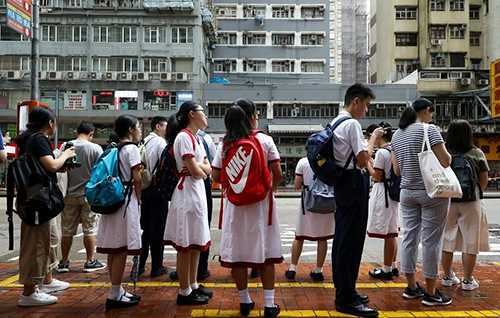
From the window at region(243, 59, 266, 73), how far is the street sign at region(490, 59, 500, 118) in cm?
1826

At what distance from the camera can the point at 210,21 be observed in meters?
34.0

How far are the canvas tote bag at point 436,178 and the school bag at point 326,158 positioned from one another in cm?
75

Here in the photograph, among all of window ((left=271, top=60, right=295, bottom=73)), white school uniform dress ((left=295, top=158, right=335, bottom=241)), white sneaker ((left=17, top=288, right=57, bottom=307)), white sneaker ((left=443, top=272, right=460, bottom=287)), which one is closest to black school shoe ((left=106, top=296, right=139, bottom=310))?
white sneaker ((left=17, top=288, right=57, bottom=307))

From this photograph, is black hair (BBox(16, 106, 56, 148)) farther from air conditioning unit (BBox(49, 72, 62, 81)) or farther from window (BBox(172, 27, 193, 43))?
air conditioning unit (BBox(49, 72, 62, 81))

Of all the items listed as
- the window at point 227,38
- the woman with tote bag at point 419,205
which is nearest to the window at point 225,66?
the window at point 227,38

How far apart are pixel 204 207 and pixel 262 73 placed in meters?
35.7

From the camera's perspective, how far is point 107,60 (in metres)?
32.5

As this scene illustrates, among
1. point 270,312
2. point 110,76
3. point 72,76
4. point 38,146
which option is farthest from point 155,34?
point 270,312

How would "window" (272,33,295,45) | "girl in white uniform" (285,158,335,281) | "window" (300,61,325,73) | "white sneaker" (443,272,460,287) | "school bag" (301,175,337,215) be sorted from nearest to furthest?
"white sneaker" (443,272,460,287), "school bag" (301,175,337,215), "girl in white uniform" (285,158,335,281), "window" (300,61,325,73), "window" (272,33,295,45)

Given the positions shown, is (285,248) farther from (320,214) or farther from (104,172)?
(104,172)

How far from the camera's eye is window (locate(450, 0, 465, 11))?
35250mm

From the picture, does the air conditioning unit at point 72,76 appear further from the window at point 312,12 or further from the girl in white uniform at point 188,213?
the girl in white uniform at point 188,213

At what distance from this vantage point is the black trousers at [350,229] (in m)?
3.86

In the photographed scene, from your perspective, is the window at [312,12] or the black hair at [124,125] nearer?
the black hair at [124,125]
